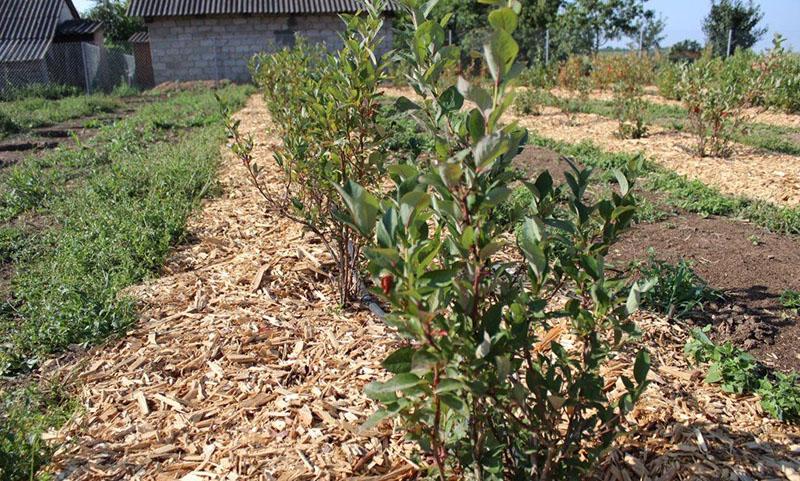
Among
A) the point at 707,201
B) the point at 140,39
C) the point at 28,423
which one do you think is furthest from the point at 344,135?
the point at 140,39

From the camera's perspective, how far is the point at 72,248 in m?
4.29

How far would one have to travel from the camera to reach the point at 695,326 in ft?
10.5

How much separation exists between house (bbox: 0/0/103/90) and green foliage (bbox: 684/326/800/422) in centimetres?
2178

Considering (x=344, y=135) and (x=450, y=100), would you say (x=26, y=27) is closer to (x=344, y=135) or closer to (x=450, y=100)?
(x=344, y=135)

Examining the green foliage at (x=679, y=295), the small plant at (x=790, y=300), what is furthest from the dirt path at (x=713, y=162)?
the green foliage at (x=679, y=295)

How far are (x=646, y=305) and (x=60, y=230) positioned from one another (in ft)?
15.2

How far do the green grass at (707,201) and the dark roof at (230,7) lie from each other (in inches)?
662

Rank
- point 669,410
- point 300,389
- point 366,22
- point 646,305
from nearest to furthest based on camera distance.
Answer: point 669,410 → point 300,389 → point 366,22 → point 646,305

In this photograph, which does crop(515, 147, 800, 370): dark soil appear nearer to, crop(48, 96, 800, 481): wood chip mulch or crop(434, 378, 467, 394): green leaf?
crop(48, 96, 800, 481): wood chip mulch

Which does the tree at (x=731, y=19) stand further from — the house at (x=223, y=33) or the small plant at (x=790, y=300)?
the small plant at (x=790, y=300)

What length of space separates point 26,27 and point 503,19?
25.9 meters

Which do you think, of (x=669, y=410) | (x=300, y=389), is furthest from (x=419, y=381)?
(x=669, y=410)

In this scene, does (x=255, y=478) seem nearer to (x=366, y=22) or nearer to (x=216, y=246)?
(x=366, y=22)

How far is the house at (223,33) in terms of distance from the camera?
71.8 feet
